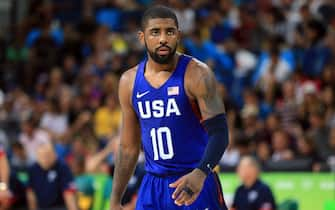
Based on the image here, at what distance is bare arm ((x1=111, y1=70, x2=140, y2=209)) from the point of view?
6875 mm

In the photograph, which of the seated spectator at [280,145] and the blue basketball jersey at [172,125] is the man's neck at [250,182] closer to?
the seated spectator at [280,145]

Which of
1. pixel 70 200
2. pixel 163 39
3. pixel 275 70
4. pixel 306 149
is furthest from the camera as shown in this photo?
pixel 275 70

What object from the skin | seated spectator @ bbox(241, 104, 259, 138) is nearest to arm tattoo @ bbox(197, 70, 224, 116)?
the skin

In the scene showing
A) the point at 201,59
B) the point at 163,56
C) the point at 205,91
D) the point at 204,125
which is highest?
the point at 163,56

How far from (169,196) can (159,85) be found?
0.76 metres

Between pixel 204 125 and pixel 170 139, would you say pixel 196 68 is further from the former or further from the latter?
pixel 170 139

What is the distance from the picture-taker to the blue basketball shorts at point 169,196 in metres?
6.64

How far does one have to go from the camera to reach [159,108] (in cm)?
667

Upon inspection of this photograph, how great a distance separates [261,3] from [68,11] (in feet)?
12.8

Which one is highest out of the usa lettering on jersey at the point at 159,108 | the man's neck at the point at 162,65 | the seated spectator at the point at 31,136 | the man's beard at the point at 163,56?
the man's beard at the point at 163,56

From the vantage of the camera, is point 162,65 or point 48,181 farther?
point 48,181

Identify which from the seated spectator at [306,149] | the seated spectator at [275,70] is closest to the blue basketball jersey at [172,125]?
the seated spectator at [306,149]

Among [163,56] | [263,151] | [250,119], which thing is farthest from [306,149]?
[163,56]

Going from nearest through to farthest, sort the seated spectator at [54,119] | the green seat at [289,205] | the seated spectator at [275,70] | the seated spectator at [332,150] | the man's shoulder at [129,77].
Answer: the man's shoulder at [129,77] < the green seat at [289,205] < the seated spectator at [332,150] < the seated spectator at [275,70] < the seated spectator at [54,119]
